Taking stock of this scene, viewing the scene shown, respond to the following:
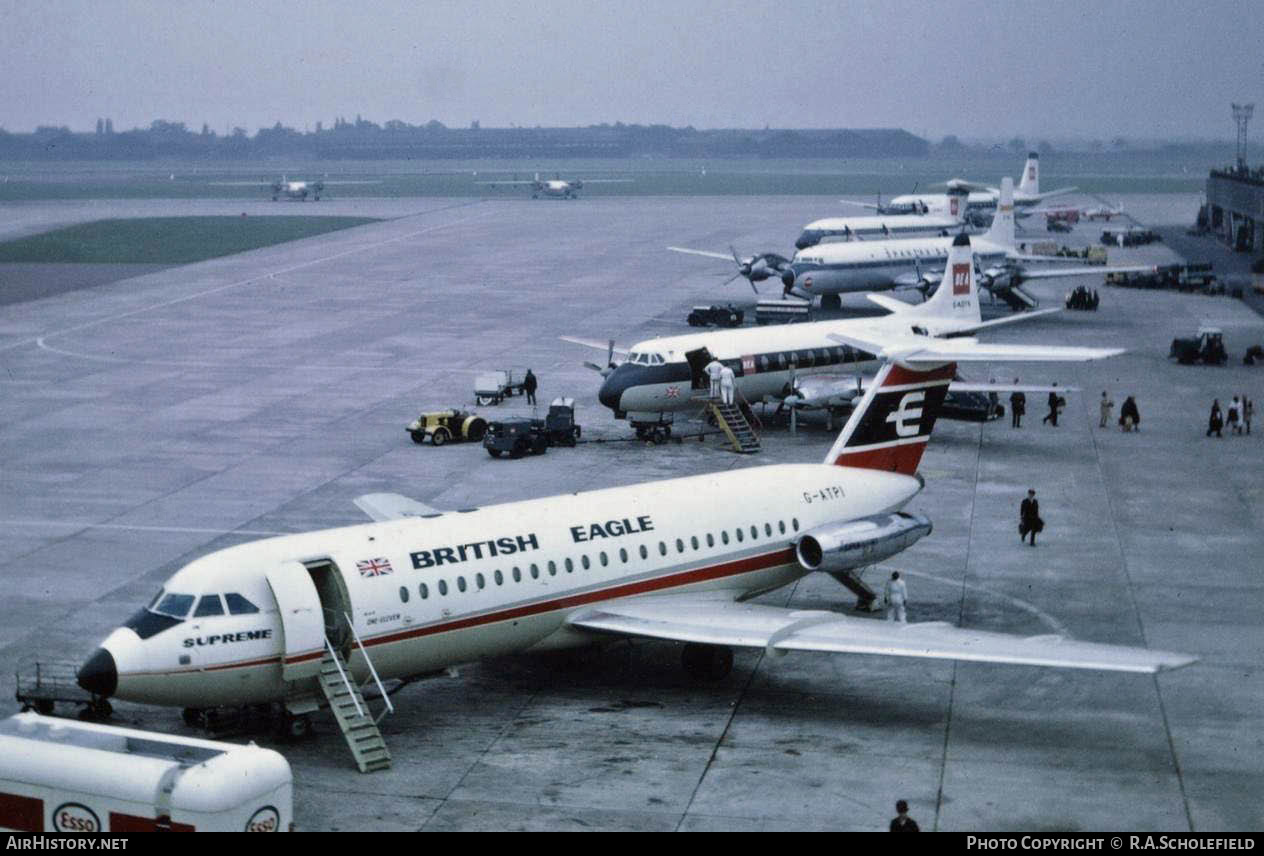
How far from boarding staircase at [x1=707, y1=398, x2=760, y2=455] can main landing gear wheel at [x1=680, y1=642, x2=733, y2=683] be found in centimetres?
2240

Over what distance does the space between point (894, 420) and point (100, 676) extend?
17947mm

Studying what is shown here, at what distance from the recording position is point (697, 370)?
180ft

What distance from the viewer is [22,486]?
4612 centimetres

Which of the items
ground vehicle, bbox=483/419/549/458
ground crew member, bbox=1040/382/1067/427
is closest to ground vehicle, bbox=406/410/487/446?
ground vehicle, bbox=483/419/549/458

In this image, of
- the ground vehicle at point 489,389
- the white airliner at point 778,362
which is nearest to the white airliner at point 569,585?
the white airliner at point 778,362

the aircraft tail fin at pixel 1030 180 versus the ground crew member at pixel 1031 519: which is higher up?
the aircraft tail fin at pixel 1030 180

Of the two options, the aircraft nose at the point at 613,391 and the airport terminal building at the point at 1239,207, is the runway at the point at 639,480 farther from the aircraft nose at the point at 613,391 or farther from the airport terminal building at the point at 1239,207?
the airport terminal building at the point at 1239,207

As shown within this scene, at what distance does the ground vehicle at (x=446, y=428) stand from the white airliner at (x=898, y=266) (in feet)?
124

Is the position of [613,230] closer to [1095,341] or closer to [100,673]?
[1095,341]

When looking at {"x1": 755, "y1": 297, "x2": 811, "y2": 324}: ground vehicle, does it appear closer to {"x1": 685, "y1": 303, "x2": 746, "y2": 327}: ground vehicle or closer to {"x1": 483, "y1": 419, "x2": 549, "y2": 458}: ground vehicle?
{"x1": 685, "y1": 303, "x2": 746, "y2": 327}: ground vehicle

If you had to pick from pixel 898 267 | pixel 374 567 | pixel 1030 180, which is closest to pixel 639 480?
pixel 374 567

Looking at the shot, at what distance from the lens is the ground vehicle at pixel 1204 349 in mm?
69500

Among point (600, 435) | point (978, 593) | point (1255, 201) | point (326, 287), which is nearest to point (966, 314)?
point (600, 435)

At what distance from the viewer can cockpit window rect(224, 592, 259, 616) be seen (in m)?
25.7
